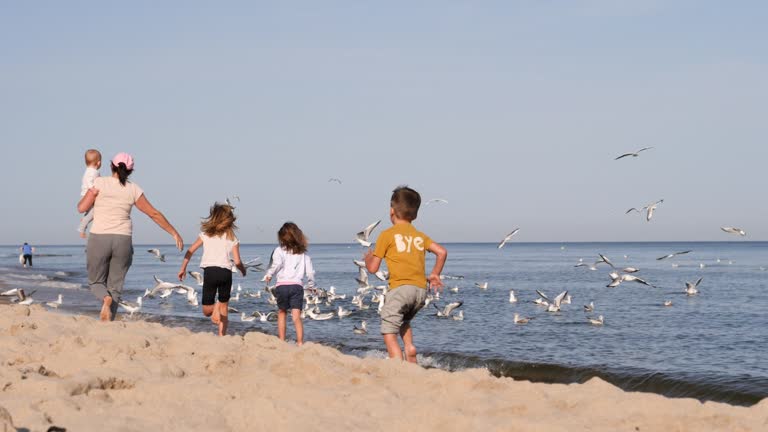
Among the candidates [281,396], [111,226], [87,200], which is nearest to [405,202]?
[281,396]

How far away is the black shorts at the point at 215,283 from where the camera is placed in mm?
9391

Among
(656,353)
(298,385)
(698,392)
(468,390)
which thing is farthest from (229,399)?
(656,353)

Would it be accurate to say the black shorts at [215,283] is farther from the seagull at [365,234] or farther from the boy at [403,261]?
the seagull at [365,234]

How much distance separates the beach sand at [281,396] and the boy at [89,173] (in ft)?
9.06

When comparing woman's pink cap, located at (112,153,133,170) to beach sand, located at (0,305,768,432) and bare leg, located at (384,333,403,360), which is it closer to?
→ beach sand, located at (0,305,768,432)

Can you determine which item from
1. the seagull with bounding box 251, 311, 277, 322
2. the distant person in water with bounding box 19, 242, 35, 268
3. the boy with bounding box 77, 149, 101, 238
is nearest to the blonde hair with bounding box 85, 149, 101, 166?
the boy with bounding box 77, 149, 101, 238

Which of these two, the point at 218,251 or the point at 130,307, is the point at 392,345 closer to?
the point at 218,251

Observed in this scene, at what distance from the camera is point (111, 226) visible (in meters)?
8.64

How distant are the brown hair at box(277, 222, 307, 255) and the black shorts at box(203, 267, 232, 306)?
858 mm

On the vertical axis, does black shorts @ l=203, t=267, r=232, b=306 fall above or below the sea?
above

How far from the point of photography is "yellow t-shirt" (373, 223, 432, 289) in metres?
7.18

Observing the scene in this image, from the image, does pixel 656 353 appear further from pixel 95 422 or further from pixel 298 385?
pixel 95 422

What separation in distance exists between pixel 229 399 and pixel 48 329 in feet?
12.7

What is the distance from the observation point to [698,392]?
36.1 feet
